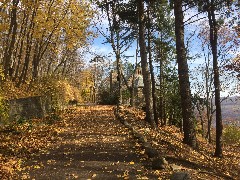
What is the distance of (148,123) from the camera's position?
17594mm

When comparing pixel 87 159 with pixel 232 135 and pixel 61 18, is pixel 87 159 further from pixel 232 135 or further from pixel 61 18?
pixel 232 135

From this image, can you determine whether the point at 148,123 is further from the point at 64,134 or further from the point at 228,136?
the point at 228,136

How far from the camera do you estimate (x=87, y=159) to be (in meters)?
9.09

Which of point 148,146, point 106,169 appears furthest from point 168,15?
point 106,169

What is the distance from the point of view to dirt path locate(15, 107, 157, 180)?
752 centimetres

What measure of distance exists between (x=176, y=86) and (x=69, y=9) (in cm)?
1231

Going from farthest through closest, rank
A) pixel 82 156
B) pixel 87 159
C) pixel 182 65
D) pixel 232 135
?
pixel 232 135, pixel 182 65, pixel 82 156, pixel 87 159

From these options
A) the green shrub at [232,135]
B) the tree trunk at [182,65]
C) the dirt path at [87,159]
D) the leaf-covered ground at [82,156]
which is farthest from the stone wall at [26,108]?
the green shrub at [232,135]

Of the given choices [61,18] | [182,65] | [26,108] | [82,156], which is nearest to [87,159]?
[82,156]

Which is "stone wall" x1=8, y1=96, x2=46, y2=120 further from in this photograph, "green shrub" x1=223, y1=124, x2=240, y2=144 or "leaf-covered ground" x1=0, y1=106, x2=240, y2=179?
"green shrub" x1=223, y1=124, x2=240, y2=144

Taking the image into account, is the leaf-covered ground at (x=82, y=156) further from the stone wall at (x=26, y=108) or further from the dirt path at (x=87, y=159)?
the stone wall at (x=26, y=108)

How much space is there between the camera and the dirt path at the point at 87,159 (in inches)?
296

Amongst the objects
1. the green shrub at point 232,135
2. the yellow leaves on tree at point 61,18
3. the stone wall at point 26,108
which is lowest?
the green shrub at point 232,135

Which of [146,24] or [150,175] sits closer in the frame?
[150,175]
